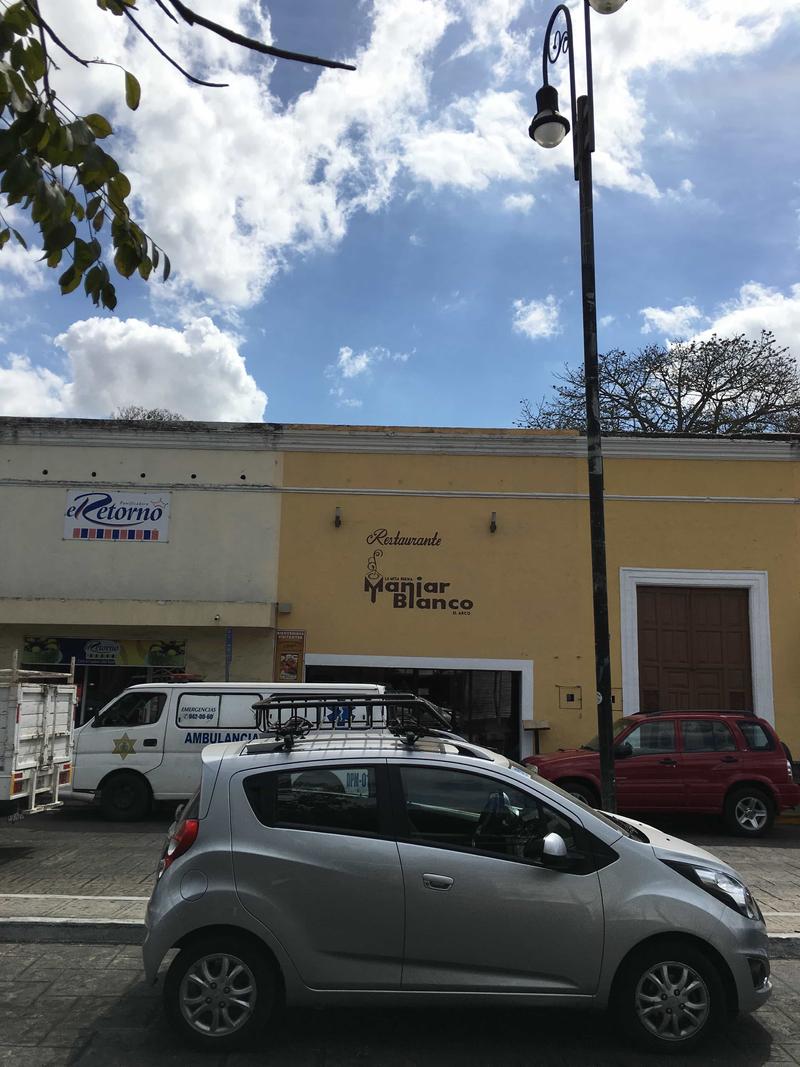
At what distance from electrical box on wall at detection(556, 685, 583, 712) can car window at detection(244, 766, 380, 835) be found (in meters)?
11.8

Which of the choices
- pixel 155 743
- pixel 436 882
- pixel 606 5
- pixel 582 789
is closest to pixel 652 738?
pixel 582 789

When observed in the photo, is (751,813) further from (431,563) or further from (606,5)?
(606,5)

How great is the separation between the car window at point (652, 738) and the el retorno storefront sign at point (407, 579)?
477 centimetres

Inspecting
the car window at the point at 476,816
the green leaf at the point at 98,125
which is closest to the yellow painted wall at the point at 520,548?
the car window at the point at 476,816

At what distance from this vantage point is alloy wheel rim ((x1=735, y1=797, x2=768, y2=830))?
11734 millimetres

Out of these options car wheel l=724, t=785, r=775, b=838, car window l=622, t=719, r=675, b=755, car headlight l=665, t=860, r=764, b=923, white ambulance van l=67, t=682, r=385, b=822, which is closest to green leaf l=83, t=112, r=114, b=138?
car headlight l=665, t=860, r=764, b=923

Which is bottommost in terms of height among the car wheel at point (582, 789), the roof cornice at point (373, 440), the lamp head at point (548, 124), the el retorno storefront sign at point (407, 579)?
the car wheel at point (582, 789)

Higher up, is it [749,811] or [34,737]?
[34,737]

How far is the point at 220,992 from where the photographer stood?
4.48 metres

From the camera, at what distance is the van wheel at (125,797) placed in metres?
12.0

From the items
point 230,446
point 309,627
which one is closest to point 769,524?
point 309,627

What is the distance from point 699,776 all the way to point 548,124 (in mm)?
8418

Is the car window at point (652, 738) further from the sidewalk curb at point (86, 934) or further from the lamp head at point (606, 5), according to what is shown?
the lamp head at point (606, 5)

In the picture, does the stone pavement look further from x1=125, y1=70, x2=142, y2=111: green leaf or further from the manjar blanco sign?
the manjar blanco sign
